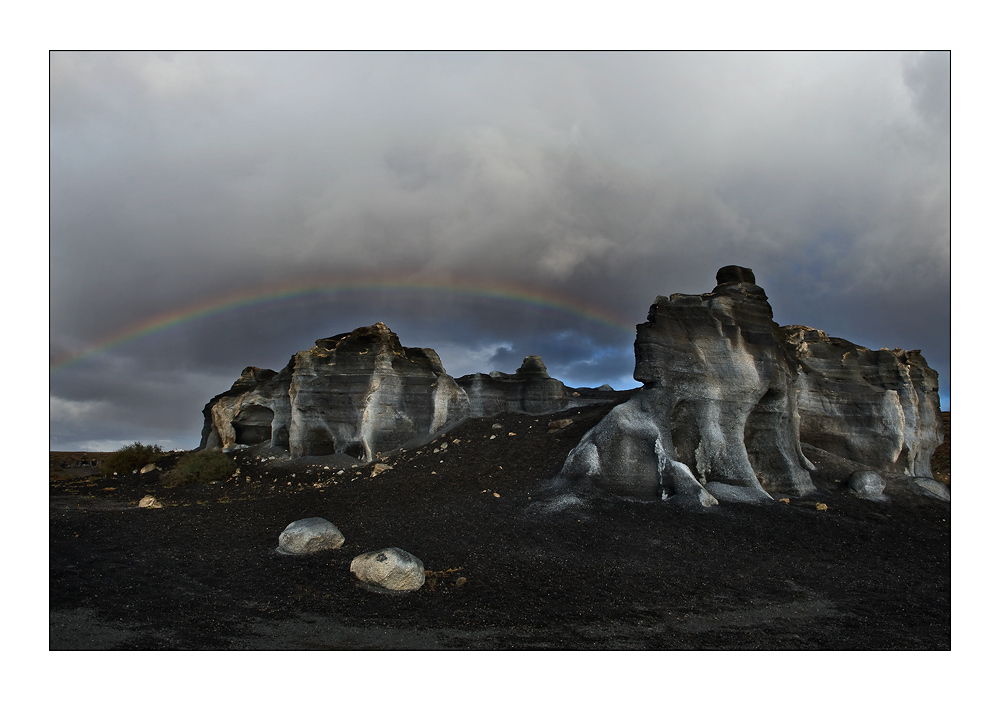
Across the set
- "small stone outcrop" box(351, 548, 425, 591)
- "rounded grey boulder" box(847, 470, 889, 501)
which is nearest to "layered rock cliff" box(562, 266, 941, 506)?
"rounded grey boulder" box(847, 470, 889, 501)

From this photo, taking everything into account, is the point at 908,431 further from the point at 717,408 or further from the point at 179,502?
the point at 179,502

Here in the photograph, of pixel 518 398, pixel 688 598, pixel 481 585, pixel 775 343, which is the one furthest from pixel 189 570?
pixel 518 398

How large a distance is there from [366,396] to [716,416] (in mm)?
16635

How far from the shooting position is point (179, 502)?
800 inches

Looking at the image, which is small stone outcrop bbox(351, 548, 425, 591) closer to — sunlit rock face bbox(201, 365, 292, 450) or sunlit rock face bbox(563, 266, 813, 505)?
sunlit rock face bbox(563, 266, 813, 505)

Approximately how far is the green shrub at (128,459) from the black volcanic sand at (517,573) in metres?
13.2

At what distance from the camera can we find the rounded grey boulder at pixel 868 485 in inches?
712


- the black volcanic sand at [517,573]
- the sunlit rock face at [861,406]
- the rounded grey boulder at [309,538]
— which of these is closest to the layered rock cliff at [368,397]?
the black volcanic sand at [517,573]

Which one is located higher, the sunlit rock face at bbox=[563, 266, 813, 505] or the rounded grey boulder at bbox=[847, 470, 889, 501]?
the sunlit rock face at bbox=[563, 266, 813, 505]

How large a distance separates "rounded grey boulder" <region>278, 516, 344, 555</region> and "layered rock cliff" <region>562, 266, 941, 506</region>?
724 centimetres

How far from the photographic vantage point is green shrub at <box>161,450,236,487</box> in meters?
24.9

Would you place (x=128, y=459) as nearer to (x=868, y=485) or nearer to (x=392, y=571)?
(x=392, y=571)

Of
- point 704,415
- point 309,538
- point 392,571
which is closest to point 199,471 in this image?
point 309,538

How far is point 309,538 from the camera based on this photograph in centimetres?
1184
